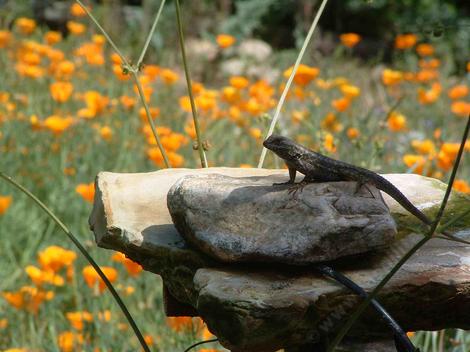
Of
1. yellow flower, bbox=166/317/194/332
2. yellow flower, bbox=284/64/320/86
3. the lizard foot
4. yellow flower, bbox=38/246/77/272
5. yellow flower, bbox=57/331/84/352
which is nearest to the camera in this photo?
the lizard foot

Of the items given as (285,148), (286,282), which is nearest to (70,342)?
(285,148)

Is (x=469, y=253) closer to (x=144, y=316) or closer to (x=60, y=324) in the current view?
(x=144, y=316)

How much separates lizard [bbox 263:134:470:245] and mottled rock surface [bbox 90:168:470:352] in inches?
3.1

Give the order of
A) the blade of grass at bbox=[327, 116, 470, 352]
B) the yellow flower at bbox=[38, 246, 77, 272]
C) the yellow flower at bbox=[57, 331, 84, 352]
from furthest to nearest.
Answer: the yellow flower at bbox=[38, 246, 77, 272]
the yellow flower at bbox=[57, 331, 84, 352]
the blade of grass at bbox=[327, 116, 470, 352]

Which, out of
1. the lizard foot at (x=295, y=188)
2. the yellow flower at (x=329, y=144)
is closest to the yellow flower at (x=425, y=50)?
the yellow flower at (x=329, y=144)

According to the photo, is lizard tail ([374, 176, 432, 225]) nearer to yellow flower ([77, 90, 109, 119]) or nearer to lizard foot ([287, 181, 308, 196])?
lizard foot ([287, 181, 308, 196])

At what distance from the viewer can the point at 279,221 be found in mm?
1720

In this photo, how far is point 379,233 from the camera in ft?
5.58

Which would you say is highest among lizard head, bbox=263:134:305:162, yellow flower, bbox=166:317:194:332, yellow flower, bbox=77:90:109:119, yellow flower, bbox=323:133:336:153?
lizard head, bbox=263:134:305:162

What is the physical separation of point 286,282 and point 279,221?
0.44ft

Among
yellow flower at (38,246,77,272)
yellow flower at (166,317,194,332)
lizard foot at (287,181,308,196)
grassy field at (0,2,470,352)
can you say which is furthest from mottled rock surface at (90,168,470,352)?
yellow flower at (38,246,77,272)

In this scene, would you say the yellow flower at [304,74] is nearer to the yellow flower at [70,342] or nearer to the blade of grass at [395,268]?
the yellow flower at [70,342]

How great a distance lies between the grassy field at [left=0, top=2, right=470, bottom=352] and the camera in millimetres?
3234

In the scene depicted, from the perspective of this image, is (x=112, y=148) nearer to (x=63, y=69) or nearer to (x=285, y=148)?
(x=63, y=69)
